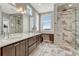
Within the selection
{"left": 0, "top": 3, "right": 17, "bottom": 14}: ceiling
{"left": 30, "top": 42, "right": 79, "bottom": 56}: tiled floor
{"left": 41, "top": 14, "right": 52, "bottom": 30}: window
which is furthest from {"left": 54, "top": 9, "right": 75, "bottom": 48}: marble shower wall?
{"left": 0, "top": 3, "right": 17, "bottom": 14}: ceiling

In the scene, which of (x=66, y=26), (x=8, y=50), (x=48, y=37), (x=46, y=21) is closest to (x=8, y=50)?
(x=8, y=50)

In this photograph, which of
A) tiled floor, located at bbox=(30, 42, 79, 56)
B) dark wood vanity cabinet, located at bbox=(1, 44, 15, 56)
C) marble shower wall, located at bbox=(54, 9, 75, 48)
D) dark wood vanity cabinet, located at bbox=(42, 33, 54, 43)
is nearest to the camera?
dark wood vanity cabinet, located at bbox=(1, 44, 15, 56)

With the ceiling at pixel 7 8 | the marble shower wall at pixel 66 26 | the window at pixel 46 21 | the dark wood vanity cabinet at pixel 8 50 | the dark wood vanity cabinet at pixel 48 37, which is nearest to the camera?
the dark wood vanity cabinet at pixel 8 50

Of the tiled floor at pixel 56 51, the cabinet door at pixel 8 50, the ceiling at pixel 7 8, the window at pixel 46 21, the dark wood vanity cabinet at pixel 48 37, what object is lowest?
the tiled floor at pixel 56 51

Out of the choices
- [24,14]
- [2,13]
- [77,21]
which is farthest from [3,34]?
[77,21]

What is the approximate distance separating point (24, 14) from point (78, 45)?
7.68 ft

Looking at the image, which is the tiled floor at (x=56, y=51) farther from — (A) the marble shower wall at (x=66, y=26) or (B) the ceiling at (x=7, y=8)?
(B) the ceiling at (x=7, y=8)

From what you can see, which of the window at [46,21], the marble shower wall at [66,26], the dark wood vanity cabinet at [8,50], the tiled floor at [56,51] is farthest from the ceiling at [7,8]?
the marble shower wall at [66,26]

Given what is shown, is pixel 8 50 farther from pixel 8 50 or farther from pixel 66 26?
pixel 66 26

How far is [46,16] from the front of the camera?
5.47 m

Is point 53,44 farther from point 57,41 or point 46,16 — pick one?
point 46,16

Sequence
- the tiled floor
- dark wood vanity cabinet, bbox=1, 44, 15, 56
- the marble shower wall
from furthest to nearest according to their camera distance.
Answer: the marble shower wall < the tiled floor < dark wood vanity cabinet, bbox=1, 44, 15, 56

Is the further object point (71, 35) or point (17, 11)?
point (71, 35)

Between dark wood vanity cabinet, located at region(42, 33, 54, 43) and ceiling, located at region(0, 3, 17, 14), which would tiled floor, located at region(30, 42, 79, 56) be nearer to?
dark wood vanity cabinet, located at region(42, 33, 54, 43)
